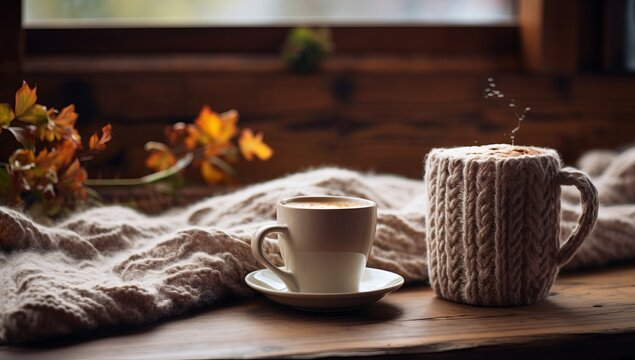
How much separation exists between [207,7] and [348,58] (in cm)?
30

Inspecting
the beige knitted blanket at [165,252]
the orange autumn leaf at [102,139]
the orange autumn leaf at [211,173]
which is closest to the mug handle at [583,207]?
the beige knitted blanket at [165,252]

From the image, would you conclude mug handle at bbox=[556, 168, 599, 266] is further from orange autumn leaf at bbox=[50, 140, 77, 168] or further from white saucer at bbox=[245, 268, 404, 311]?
orange autumn leaf at bbox=[50, 140, 77, 168]

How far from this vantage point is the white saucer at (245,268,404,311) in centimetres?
75

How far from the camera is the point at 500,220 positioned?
2.48 ft

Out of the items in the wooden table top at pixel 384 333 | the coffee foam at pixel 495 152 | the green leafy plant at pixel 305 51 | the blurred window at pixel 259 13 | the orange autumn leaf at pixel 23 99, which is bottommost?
the wooden table top at pixel 384 333

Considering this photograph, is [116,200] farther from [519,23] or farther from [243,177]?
[519,23]

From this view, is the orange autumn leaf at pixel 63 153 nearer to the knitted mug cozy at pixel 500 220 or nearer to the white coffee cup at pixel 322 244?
the white coffee cup at pixel 322 244

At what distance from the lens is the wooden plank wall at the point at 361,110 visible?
1.41m

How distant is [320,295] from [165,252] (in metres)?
0.20

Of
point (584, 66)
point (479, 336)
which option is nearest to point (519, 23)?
point (584, 66)

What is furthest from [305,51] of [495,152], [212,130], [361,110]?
[495,152]

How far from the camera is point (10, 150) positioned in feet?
4.35

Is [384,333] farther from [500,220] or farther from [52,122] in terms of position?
[52,122]

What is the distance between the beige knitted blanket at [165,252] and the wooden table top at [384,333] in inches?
0.8
